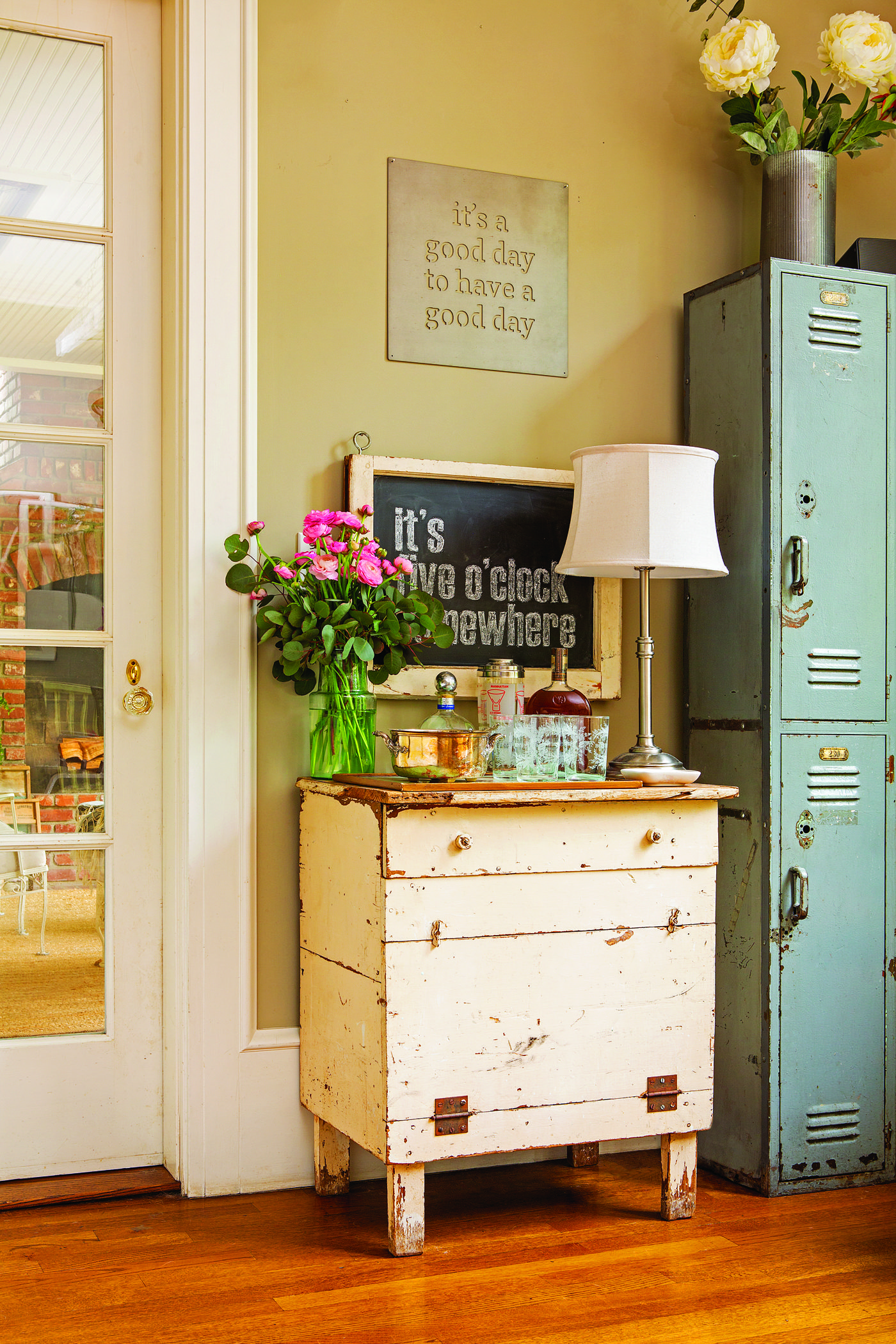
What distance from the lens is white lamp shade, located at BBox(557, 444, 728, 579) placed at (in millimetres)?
2297

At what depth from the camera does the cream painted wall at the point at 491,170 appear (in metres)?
2.47

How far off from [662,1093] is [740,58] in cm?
221

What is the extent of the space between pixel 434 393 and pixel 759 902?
1.31 meters

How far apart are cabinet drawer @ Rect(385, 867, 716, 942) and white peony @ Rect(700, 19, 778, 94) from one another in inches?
69.3

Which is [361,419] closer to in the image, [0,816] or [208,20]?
[208,20]

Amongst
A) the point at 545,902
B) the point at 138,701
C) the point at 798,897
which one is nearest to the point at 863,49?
the point at 798,897

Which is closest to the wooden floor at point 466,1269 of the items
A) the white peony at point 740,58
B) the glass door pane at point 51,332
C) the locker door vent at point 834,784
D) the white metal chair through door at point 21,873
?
the white metal chair through door at point 21,873

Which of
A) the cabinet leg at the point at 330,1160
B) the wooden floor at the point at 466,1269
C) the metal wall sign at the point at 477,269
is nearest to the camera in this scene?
the wooden floor at the point at 466,1269

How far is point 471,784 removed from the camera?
2.07 m

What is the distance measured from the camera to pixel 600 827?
2.16m

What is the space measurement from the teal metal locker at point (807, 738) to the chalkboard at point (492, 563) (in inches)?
14.4

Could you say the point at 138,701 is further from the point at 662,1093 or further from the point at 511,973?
the point at 662,1093

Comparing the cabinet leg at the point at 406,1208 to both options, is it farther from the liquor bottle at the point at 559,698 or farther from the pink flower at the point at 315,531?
the pink flower at the point at 315,531

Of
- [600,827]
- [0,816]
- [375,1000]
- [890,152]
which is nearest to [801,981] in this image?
[600,827]
